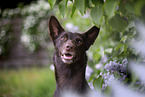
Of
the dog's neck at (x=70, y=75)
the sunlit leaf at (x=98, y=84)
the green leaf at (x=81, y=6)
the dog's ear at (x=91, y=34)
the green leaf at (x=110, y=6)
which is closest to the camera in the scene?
the green leaf at (x=110, y=6)

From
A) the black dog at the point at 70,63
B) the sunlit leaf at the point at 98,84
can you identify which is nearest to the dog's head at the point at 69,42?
the black dog at the point at 70,63

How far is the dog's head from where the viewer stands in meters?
1.44

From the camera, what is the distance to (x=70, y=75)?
5.01ft

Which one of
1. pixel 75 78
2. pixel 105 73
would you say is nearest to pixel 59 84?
pixel 75 78

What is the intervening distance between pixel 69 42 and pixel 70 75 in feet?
1.05

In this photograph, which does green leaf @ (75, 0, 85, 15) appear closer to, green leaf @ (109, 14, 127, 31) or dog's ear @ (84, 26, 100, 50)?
green leaf @ (109, 14, 127, 31)

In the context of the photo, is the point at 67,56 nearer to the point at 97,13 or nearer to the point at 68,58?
the point at 68,58

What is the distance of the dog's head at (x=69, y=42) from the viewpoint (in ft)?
4.72

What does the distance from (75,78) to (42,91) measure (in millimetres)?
1726

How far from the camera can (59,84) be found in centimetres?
156

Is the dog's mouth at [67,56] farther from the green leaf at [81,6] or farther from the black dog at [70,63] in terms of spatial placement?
the green leaf at [81,6]

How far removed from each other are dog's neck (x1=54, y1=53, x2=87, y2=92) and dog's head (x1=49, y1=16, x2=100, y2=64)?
0.27 ft

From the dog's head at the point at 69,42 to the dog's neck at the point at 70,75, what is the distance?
8 centimetres

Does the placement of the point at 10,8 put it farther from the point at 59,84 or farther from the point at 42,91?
the point at 59,84
